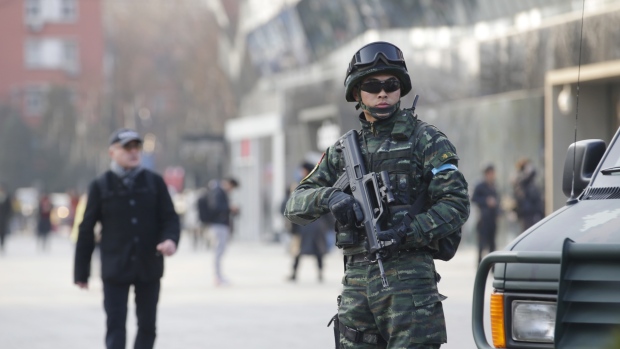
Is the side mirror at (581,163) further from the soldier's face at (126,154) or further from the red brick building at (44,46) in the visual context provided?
the red brick building at (44,46)

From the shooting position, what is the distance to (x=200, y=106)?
69188 millimetres

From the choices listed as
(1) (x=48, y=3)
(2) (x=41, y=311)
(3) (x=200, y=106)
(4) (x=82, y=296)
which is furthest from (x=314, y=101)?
(1) (x=48, y=3)

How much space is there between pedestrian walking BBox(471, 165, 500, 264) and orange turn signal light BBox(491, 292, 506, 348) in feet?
54.4

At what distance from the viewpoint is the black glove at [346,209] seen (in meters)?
5.57

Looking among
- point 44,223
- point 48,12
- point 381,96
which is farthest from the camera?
point 48,12

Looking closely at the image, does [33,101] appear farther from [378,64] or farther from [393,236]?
[393,236]

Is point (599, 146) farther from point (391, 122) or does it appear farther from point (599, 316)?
point (599, 316)

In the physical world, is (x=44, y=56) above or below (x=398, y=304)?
above

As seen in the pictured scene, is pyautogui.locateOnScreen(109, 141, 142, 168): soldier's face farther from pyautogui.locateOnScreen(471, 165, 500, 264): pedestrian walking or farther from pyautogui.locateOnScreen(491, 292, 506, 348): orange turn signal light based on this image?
pyautogui.locateOnScreen(471, 165, 500, 264): pedestrian walking

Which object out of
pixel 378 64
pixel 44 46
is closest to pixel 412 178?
pixel 378 64

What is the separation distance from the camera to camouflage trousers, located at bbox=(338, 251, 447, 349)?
18.1 feet

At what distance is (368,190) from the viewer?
5652 mm

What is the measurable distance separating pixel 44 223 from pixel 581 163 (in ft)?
113

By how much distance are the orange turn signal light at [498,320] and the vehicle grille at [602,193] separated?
76 centimetres
